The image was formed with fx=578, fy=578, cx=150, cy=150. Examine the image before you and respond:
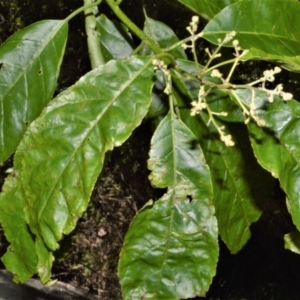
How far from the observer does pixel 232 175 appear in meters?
1.06

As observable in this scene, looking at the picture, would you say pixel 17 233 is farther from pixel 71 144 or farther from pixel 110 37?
pixel 110 37

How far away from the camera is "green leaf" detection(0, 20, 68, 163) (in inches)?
39.2

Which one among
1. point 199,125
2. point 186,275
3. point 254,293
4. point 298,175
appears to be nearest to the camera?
point 298,175

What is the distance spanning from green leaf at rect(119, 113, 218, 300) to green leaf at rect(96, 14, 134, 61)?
330 mm

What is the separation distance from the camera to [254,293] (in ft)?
7.25

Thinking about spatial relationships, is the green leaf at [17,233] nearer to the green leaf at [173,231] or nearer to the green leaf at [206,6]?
the green leaf at [173,231]

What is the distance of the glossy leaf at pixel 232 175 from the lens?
3.41ft

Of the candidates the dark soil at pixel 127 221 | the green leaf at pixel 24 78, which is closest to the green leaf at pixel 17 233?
the green leaf at pixel 24 78

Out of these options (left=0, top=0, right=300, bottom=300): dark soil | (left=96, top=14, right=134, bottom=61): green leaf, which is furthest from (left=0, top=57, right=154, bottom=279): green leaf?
(left=0, top=0, right=300, bottom=300): dark soil

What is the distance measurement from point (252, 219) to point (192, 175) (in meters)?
0.19

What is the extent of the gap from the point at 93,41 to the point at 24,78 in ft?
0.74

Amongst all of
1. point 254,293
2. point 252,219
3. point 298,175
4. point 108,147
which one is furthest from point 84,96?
point 254,293

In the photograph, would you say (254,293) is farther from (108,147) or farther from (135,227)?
(108,147)

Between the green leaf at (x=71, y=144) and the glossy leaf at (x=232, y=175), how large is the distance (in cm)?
19
